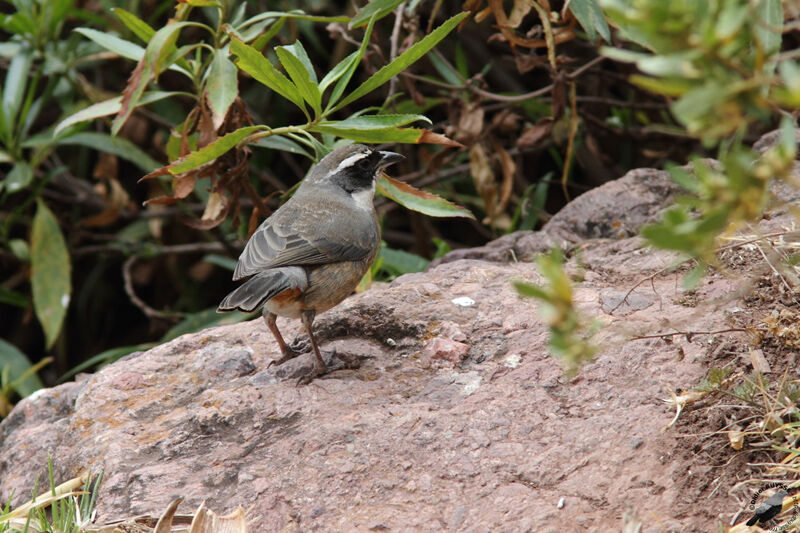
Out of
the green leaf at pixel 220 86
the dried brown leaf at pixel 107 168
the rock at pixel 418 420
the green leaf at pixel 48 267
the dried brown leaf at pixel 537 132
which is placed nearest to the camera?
the rock at pixel 418 420

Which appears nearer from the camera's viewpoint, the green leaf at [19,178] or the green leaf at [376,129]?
the green leaf at [376,129]

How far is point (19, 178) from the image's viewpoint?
594 centimetres

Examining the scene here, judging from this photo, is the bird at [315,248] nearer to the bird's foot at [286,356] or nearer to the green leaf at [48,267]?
the bird's foot at [286,356]

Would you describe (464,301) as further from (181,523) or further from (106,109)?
(106,109)

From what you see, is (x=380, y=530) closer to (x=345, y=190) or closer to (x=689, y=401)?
(x=689, y=401)

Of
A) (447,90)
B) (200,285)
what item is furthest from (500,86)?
(200,285)

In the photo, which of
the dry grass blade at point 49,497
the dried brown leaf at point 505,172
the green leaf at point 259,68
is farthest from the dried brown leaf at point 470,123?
the dry grass blade at point 49,497

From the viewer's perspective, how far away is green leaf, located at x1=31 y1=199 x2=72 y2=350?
621 cm

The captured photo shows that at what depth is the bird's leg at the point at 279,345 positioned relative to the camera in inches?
163

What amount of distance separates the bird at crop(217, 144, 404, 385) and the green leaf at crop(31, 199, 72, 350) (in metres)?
2.38

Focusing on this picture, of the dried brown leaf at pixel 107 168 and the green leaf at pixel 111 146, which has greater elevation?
the green leaf at pixel 111 146

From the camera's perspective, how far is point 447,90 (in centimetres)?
636

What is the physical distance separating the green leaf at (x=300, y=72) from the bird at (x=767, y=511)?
2.64 metres

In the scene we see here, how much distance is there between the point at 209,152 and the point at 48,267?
2.70 m
